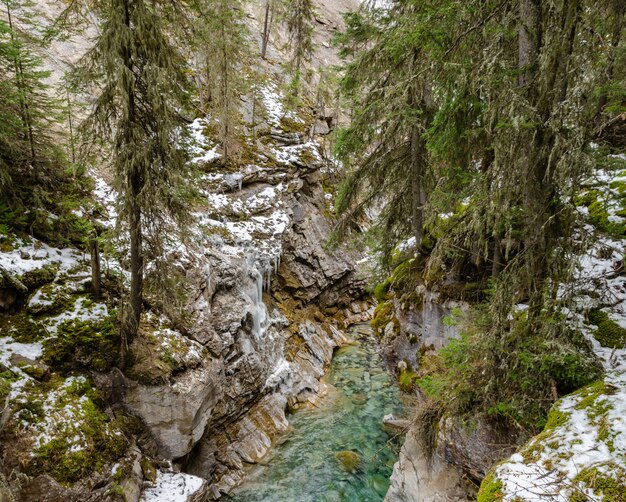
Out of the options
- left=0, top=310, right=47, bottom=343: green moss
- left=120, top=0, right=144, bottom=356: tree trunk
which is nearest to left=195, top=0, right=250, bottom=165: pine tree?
left=120, top=0, right=144, bottom=356: tree trunk

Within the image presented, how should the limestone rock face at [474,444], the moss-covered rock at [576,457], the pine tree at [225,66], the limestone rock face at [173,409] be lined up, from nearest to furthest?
the moss-covered rock at [576,457] < the limestone rock face at [474,444] < the limestone rock face at [173,409] < the pine tree at [225,66]

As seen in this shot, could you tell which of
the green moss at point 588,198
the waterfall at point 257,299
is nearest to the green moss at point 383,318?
the waterfall at point 257,299

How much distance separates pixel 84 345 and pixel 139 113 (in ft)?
17.2

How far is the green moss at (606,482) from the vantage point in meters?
2.66

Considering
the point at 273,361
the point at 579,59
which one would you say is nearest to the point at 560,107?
the point at 579,59

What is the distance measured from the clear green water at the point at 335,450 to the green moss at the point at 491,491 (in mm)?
4698

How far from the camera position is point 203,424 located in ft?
29.0

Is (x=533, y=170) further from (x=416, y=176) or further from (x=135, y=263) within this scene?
(x=135, y=263)

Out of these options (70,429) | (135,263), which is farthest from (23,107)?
(70,429)

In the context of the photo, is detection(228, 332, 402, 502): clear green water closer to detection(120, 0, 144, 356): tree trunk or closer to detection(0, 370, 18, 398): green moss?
detection(120, 0, 144, 356): tree trunk

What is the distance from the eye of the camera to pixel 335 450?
10422mm

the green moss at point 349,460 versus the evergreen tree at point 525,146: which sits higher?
the evergreen tree at point 525,146

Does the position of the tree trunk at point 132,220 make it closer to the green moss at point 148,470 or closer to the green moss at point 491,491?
the green moss at point 148,470

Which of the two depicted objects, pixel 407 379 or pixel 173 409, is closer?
pixel 173 409
